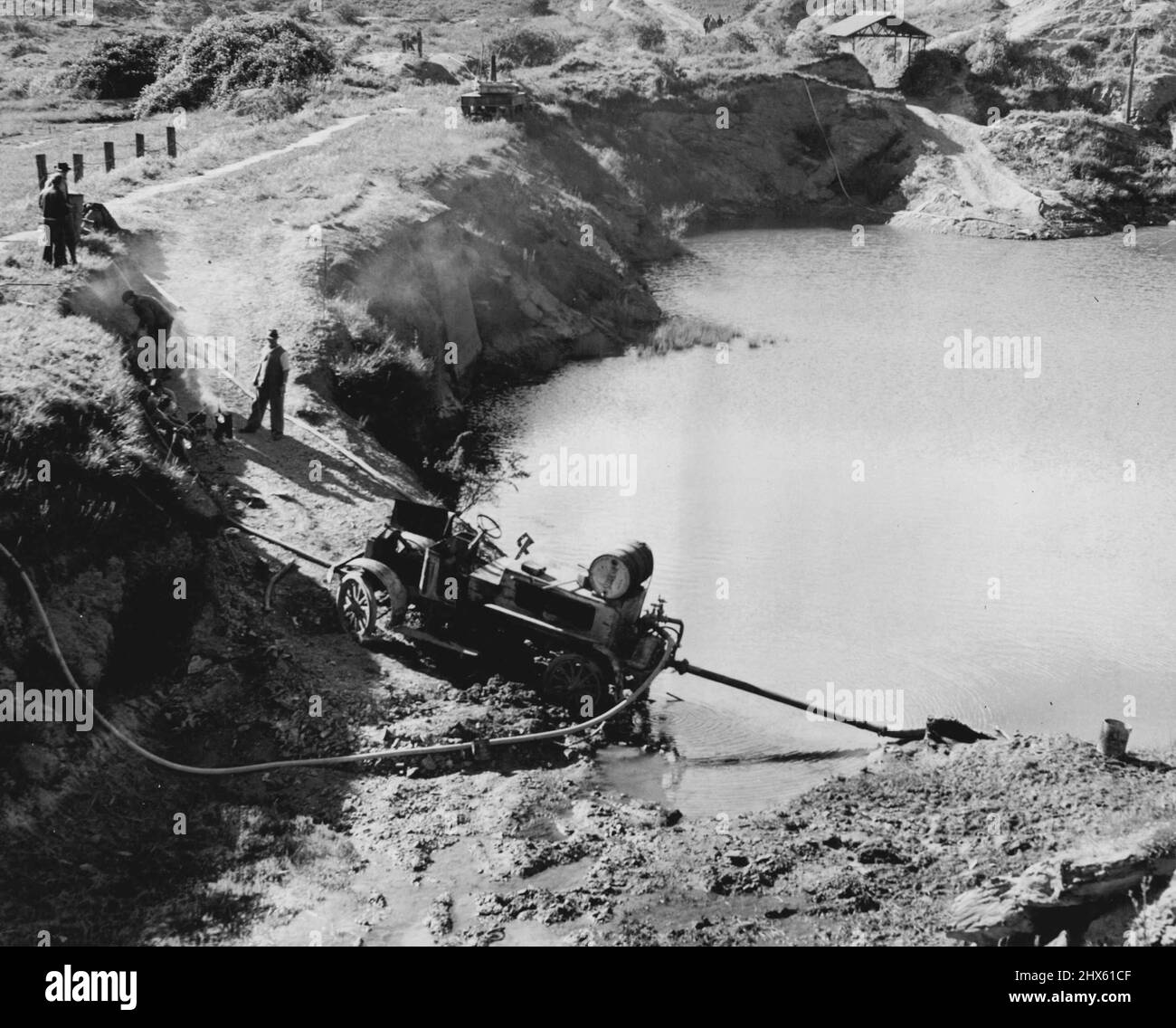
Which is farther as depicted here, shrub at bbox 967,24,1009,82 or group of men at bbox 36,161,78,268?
shrub at bbox 967,24,1009,82

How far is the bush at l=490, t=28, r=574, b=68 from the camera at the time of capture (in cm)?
7094

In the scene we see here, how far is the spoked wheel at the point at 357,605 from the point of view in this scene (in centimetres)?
1518

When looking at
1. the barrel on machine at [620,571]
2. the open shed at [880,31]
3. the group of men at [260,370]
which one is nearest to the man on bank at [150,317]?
the group of men at [260,370]

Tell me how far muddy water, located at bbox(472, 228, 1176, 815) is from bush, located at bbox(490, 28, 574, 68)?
36.2 meters

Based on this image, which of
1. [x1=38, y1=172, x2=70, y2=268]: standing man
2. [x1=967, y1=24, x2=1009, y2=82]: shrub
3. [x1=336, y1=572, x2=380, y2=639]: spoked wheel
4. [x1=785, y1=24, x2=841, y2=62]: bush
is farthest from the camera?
[x1=967, y1=24, x2=1009, y2=82]: shrub

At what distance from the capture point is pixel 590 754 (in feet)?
47.0

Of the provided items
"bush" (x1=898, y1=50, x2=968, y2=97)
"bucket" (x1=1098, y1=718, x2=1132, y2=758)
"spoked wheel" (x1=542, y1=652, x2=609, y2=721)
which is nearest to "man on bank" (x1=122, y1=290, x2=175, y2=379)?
"spoked wheel" (x1=542, y1=652, x2=609, y2=721)

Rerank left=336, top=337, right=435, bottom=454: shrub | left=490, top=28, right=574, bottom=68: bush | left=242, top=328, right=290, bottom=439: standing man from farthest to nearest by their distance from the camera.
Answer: left=490, top=28, right=574, bottom=68: bush → left=336, top=337, right=435, bottom=454: shrub → left=242, top=328, right=290, bottom=439: standing man

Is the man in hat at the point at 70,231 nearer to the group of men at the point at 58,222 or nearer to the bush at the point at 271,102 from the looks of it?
the group of men at the point at 58,222

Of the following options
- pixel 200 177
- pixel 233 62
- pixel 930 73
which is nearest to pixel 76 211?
pixel 200 177

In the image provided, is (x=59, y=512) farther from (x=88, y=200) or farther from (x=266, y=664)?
(x=88, y=200)

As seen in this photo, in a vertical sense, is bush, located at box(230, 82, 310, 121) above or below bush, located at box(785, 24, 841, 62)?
below

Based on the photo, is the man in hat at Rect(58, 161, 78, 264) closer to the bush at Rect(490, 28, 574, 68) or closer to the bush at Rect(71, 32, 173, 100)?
the bush at Rect(71, 32, 173, 100)

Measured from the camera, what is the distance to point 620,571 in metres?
14.3
